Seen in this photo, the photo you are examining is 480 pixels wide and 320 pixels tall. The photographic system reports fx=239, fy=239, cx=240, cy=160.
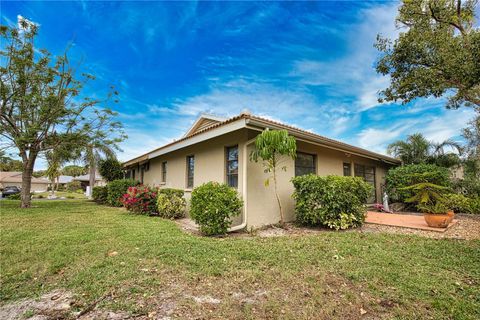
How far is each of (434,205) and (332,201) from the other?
3.03 metres

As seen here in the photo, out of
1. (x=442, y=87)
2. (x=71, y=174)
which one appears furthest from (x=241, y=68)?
(x=71, y=174)

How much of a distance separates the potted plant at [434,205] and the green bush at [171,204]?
25.8 feet

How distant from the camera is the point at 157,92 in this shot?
14.0 metres

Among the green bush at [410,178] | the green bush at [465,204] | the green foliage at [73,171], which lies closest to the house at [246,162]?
the green bush at [410,178]

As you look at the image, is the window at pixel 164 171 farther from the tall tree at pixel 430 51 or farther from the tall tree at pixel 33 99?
the tall tree at pixel 430 51

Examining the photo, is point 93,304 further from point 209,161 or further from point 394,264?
point 209,161

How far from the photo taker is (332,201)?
258 inches

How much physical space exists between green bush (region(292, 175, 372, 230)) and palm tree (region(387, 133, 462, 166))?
8705 millimetres

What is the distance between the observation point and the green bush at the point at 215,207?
6.03m

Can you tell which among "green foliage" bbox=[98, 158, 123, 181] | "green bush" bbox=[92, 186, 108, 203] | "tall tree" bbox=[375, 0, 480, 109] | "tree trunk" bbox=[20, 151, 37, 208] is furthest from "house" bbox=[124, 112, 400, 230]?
"green foliage" bbox=[98, 158, 123, 181]

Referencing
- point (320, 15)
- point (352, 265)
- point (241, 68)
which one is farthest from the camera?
point (241, 68)

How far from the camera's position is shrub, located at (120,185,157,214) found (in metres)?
9.96

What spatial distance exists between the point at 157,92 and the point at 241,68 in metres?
5.56

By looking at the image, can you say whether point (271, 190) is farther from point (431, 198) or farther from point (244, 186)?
point (431, 198)
